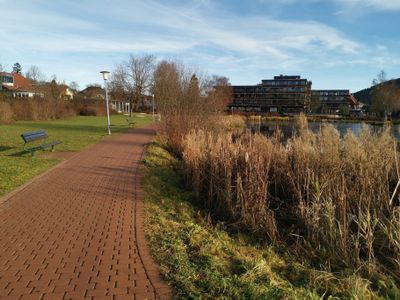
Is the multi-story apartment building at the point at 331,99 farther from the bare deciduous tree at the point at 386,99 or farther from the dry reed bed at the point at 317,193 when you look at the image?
the dry reed bed at the point at 317,193

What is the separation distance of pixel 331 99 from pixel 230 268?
11999cm

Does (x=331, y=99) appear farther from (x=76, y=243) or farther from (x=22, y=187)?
(x=76, y=243)

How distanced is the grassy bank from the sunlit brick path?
0.85 feet

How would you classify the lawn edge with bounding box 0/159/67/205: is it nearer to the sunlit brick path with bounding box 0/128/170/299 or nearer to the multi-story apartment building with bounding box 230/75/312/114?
the sunlit brick path with bounding box 0/128/170/299

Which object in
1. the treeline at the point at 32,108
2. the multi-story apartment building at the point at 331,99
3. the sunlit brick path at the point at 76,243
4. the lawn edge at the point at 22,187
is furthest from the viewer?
the multi-story apartment building at the point at 331,99

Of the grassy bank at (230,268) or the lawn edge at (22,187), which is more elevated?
the lawn edge at (22,187)

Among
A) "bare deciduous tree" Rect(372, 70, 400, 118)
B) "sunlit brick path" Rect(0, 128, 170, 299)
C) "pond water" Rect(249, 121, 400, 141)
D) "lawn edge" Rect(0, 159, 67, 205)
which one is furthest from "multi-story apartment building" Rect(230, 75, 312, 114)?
"sunlit brick path" Rect(0, 128, 170, 299)

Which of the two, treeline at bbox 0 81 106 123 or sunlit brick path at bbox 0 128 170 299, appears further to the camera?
treeline at bbox 0 81 106 123

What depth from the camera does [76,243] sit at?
4680 mm

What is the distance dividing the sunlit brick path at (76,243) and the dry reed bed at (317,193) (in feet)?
5.75

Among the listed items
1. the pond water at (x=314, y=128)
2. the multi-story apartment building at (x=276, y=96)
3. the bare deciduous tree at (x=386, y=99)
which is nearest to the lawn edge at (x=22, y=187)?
the pond water at (x=314, y=128)

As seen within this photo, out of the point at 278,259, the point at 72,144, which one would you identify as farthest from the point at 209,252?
the point at 72,144

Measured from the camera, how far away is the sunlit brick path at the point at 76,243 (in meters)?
3.55

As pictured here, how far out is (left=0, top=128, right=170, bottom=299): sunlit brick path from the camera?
3.55 meters
